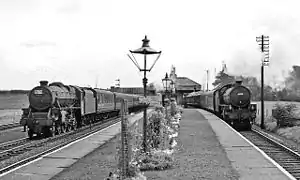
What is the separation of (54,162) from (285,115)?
21.9 m

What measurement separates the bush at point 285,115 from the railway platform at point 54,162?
16.9 meters

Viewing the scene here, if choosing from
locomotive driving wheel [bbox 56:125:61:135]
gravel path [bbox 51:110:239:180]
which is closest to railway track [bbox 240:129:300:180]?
gravel path [bbox 51:110:239:180]

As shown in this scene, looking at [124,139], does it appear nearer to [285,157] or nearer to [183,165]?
[183,165]

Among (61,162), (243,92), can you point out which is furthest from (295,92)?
(61,162)

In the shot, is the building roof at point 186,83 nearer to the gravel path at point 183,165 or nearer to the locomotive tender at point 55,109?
the locomotive tender at point 55,109

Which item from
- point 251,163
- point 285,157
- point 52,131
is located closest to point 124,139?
point 251,163

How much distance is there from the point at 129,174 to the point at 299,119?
26.1m

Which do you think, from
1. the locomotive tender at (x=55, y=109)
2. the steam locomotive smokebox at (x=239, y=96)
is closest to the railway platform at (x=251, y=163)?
the locomotive tender at (x=55, y=109)

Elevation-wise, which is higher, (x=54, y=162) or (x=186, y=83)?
(x=186, y=83)

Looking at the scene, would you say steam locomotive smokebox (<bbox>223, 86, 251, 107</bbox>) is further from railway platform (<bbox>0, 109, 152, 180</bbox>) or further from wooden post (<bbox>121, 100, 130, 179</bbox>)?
wooden post (<bbox>121, 100, 130, 179</bbox>)

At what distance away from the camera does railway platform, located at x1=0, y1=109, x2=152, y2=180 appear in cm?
1117

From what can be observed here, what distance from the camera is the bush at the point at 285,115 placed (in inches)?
1214

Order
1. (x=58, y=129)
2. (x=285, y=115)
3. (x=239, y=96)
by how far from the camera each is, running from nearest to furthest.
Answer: (x=58, y=129), (x=239, y=96), (x=285, y=115)

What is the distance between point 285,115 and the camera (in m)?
30.9
